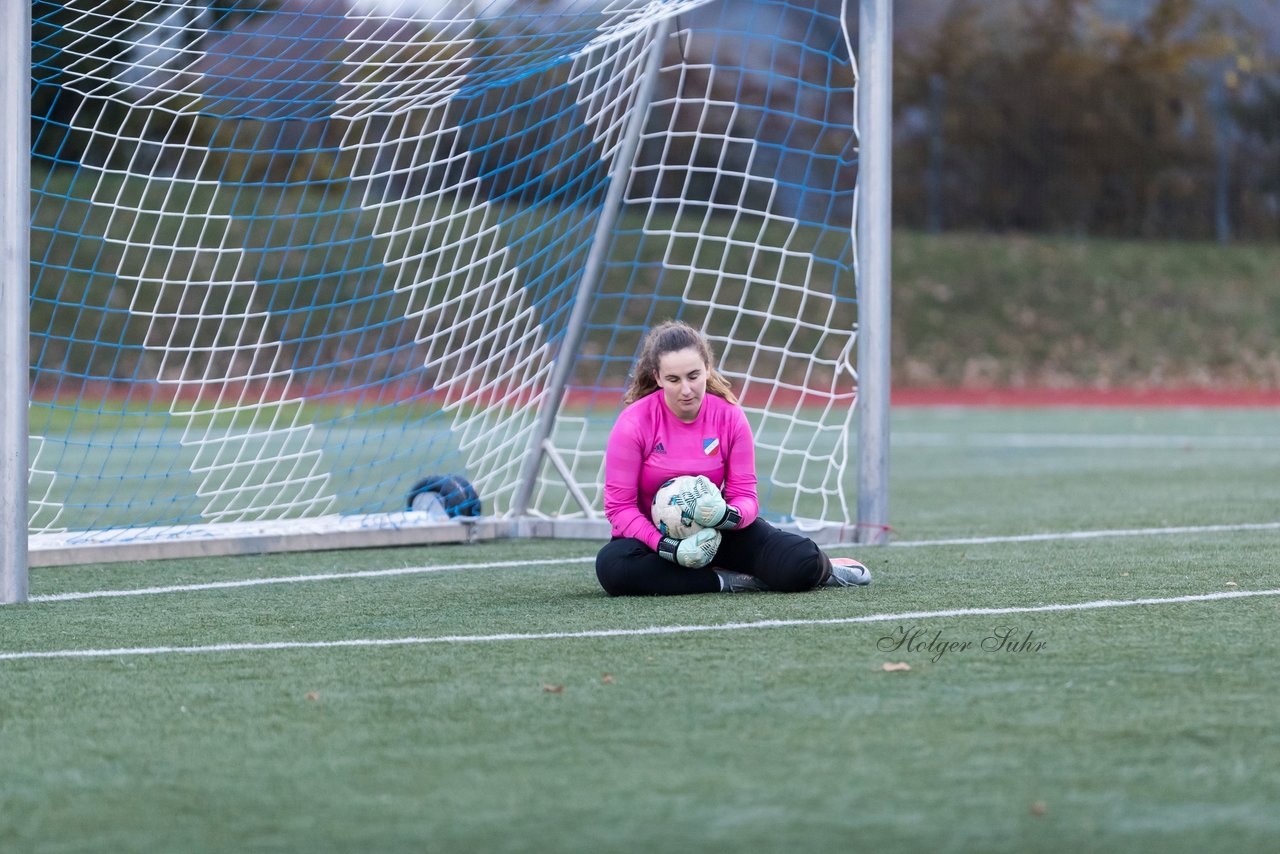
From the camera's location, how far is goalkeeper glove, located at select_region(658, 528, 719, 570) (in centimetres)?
509

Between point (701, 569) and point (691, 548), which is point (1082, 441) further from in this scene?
point (691, 548)

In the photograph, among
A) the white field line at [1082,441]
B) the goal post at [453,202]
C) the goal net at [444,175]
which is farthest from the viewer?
the white field line at [1082,441]

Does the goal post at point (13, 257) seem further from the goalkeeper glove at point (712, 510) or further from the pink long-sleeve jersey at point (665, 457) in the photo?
the goalkeeper glove at point (712, 510)

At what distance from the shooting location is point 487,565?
636 centimetres

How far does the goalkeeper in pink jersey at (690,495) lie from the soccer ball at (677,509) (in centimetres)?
2

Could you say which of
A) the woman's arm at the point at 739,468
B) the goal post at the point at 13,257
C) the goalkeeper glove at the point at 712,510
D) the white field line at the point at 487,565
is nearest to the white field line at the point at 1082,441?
the white field line at the point at 487,565

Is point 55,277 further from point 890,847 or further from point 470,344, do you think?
point 890,847

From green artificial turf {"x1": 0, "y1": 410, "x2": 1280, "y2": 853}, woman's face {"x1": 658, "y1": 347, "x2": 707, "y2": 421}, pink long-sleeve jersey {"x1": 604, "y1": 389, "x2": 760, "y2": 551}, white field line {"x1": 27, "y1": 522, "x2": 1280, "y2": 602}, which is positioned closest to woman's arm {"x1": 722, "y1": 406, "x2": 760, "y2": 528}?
pink long-sleeve jersey {"x1": 604, "y1": 389, "x2": 760, "y2": 551}

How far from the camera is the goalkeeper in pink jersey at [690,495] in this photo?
201 inches

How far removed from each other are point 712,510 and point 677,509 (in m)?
0.12

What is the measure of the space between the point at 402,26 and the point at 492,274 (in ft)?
5.00

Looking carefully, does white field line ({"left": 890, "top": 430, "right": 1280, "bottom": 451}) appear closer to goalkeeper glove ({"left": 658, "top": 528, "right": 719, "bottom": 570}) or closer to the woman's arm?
the woman's arm

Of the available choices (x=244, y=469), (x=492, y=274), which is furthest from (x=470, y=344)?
(x=244, y=469)

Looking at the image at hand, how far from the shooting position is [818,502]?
30.8 ft
